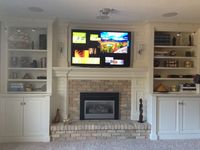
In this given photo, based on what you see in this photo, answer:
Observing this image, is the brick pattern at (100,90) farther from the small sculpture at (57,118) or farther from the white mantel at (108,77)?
the small sculpture at (57,118)

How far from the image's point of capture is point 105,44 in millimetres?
4676

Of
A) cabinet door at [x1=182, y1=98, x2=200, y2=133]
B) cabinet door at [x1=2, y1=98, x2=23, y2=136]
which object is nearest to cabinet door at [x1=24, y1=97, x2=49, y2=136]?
cabinet door at [x1=2, y1=98, x2=23, y2=136]

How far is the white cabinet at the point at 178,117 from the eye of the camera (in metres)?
4.49

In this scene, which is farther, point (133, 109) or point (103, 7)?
point (133, 109)

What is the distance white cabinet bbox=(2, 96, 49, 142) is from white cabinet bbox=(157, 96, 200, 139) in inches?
89.5

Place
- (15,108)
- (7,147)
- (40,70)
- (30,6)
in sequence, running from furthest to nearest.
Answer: (40,70) → (15,108) → (7,147) → (30,6)

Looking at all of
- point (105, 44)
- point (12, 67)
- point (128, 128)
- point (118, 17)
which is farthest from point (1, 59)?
point (128, 128)

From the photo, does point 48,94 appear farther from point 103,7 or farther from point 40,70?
point 103,7

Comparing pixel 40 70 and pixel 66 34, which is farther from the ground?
pixel 66 34

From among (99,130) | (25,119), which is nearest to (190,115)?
(99,130)

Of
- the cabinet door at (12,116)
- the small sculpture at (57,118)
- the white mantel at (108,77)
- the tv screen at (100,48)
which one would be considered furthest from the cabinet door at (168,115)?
the cabinet door at (12,116)

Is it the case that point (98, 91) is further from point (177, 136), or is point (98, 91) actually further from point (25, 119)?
point (177, 136)

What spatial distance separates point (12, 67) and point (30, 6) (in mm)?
1438

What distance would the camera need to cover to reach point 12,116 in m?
4.21
